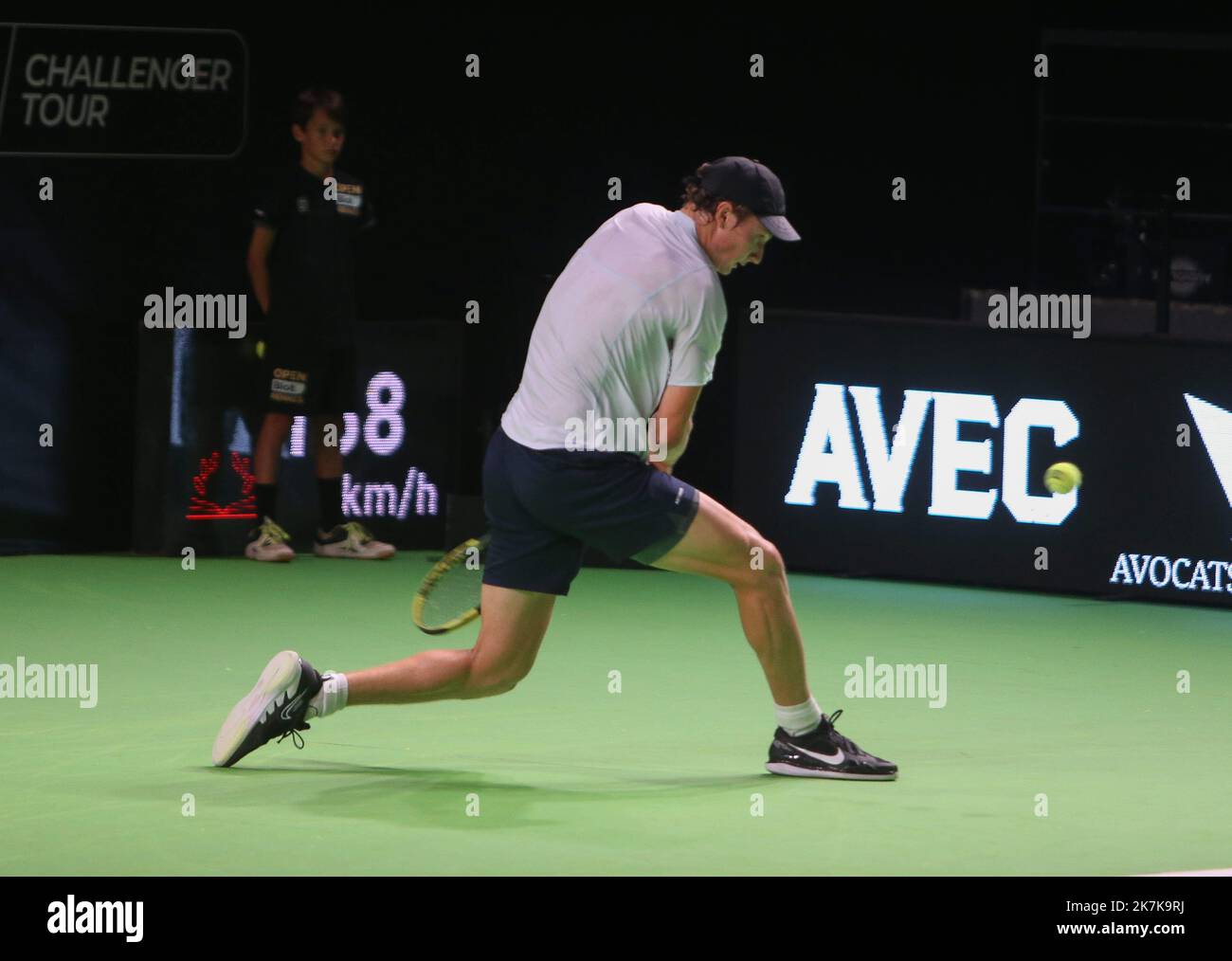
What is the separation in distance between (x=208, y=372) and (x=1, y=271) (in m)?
1.08

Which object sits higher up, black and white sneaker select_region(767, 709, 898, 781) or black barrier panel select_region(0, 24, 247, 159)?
black barrier panel select_region(0, 24, 247, 159)

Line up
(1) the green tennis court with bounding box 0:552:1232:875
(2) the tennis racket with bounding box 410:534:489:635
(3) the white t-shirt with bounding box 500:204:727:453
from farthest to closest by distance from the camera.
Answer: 1. (2) the tennis racket with bounding box 410:534:489:635
2. (3) the white t-shirt with bounding box 500:204:727:453
3. (1) the green tennis court with bounding box 0:552:1232:875

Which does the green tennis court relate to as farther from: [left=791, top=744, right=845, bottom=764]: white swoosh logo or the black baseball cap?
the black baseball cap

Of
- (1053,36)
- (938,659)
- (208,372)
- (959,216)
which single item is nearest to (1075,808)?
(938,659)

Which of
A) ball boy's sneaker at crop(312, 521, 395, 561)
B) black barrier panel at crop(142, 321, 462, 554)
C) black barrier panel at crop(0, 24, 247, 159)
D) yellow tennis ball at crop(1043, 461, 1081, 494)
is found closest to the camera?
yellow tennis ball at crop(1043, 461, 1081, 494)

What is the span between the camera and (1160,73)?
1499 cm

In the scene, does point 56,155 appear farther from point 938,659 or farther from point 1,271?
point 938,659

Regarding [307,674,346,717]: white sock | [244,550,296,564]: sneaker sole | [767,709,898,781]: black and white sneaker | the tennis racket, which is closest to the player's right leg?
[767,709,898,781]: black and white sneaker

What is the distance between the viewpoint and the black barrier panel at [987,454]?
404 inches

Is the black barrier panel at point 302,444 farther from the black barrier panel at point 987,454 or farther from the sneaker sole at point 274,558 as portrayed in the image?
the black barrier panel at point 987,454

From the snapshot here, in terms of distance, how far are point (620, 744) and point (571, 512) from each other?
1109 millimetres

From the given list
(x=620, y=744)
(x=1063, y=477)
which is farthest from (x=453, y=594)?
(x=1063, y=477)

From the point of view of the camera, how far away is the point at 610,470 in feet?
20.1

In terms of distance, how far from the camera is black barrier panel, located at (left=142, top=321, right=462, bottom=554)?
439 inches
